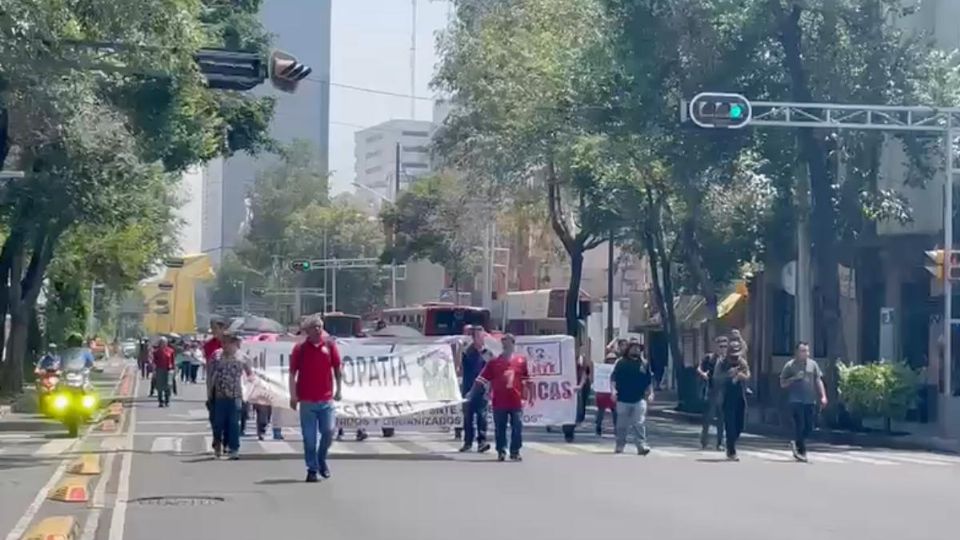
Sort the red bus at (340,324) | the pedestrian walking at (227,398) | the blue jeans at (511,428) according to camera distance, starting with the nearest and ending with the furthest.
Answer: the pedestrian walking at (227,398) → the blue jeans at (511,428) → the red bus at (340,324)

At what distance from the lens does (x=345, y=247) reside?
109m

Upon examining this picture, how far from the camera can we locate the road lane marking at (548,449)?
25453 mm

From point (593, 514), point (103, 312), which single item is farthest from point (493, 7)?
point (103, 312)

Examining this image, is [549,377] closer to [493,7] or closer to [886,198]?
[886,198]

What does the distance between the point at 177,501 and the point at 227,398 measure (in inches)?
219

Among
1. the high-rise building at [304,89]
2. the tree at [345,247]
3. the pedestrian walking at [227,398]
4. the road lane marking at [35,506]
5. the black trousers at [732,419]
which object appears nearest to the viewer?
the road lane marking at [35,506]

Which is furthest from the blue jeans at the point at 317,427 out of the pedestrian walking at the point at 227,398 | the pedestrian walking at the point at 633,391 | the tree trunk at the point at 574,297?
the tree trunk at the point at 574,297

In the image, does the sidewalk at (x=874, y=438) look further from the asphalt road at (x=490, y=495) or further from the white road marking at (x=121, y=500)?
the white road marking at (x=121, y=500)

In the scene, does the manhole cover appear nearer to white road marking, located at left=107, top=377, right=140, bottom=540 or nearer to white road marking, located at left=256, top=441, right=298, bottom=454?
white road marking, located at left=107, top=377, right=140, bottom=540

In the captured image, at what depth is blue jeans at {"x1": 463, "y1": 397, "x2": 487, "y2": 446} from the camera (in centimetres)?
2450

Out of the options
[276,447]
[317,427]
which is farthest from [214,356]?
Result: [317,427]

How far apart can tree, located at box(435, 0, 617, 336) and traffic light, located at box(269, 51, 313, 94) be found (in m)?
17.2

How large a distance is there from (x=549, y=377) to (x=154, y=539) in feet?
48.2

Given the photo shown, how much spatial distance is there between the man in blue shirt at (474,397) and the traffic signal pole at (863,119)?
20.6 ft
